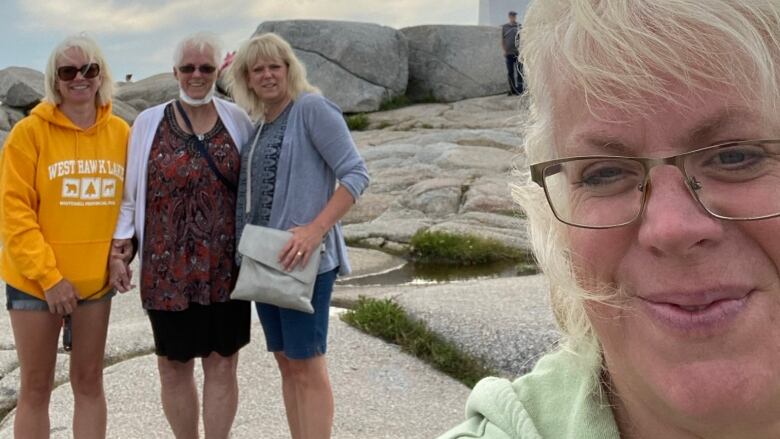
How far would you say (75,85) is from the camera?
4.07 m

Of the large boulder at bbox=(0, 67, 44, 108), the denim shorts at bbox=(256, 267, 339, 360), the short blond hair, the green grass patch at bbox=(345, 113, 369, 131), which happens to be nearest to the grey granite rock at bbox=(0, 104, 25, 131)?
the large boulder at bbox=(0, 67, 44, 108)

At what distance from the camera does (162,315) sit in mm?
4082

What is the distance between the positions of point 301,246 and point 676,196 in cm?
277

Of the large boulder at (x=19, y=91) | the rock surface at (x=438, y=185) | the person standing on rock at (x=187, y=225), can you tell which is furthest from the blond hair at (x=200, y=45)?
the large boulder at (x=19, y=91)

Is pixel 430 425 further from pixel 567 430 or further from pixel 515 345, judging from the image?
pixel 567 430

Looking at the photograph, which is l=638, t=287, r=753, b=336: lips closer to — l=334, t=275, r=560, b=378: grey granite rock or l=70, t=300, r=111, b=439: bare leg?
l=70, t=300, r=111, b=439: bare leg

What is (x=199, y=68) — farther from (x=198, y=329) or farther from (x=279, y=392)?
(x=279, y=392)

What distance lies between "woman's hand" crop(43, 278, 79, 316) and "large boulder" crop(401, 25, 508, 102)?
761 inches

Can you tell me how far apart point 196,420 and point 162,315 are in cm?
63

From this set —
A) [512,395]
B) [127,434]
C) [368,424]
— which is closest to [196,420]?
[127,434]

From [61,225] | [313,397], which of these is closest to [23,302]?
[61,225]

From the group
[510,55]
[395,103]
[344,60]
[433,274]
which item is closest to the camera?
[433,274]

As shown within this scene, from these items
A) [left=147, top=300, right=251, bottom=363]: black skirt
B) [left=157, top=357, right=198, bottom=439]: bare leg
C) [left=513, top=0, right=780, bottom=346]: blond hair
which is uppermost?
[left=513, top=0, right=780, bottom=346]: blond hair

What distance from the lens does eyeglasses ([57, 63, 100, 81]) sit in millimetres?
4055
